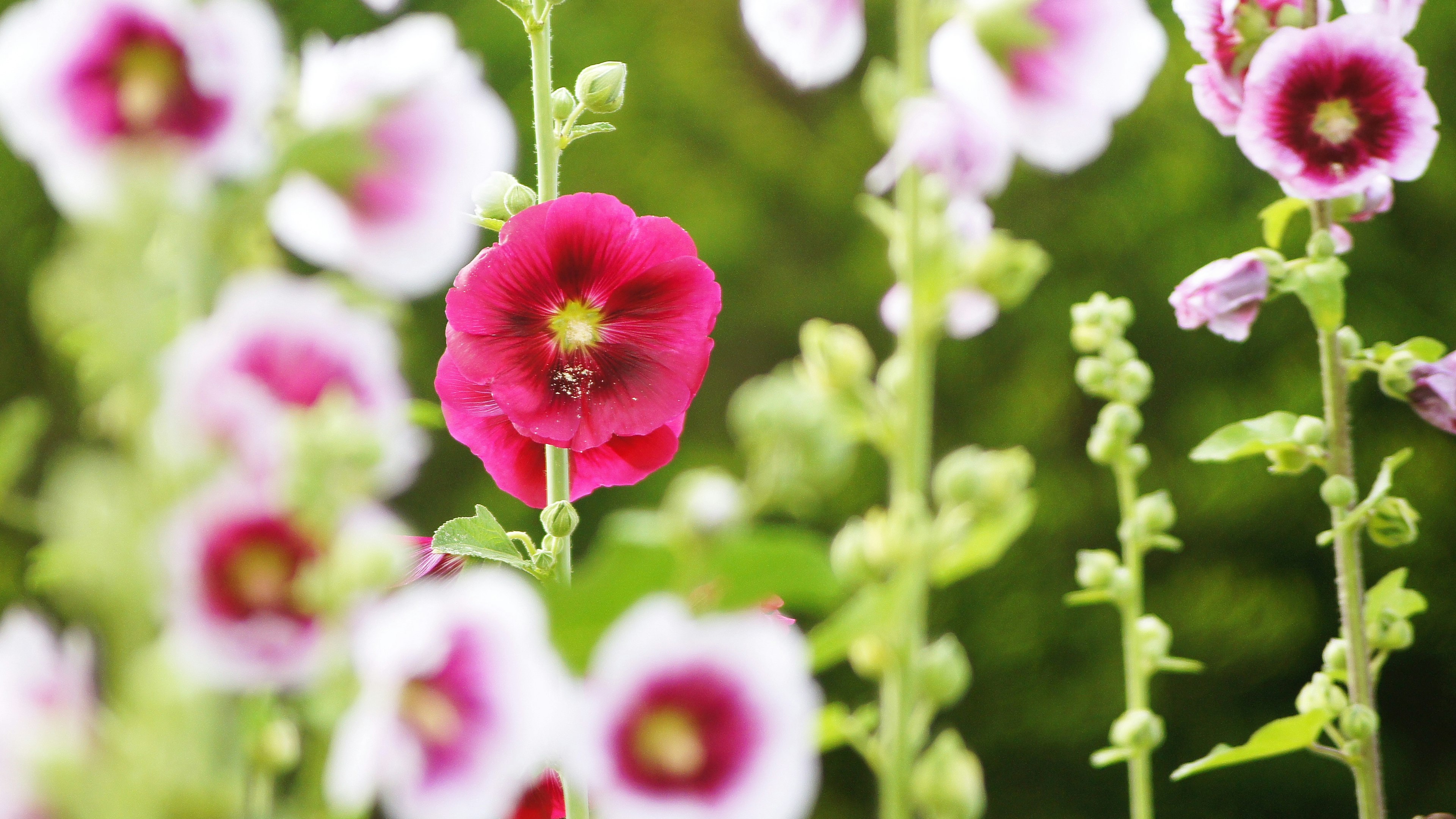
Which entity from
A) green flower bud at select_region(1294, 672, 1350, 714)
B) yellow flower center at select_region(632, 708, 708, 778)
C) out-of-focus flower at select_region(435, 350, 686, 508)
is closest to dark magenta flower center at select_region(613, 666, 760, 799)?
yellow flower center at select_region(632, 708, 708, 778)

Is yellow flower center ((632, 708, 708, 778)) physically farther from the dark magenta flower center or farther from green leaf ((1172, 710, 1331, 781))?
green leaf ((1172, 710, 1331, 781))

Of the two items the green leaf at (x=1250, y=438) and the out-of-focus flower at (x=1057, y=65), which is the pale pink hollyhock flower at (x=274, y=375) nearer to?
the out-of-focus flower at (x=1057, y=65)

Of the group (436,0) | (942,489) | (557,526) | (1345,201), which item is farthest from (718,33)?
(942,489)

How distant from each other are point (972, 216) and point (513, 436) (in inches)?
8.1

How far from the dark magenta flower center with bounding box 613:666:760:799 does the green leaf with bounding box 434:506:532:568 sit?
0.56 ft

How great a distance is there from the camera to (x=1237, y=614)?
1731 mm

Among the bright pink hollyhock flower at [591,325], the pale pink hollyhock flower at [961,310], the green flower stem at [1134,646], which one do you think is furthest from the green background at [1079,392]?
the pale pink hollyhock flower at [961,310]

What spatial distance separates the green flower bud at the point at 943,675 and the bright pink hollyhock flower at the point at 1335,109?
30cm

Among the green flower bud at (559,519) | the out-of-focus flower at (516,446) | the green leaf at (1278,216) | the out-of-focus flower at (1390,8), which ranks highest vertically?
the out-of-focus flower at (1390,8)

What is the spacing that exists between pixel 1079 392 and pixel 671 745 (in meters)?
1.79

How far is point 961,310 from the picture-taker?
0.26 metres

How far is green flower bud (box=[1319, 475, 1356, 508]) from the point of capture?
1.60 ft

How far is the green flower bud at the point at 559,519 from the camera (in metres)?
0.36

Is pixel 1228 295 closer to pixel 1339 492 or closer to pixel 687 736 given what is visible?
pixel 1339 492
